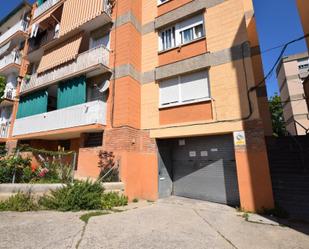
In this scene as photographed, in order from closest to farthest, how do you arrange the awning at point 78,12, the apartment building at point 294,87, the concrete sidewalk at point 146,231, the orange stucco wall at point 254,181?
the concrete sidewalk at point 146,231 < the orange stucco wall at point 254,181 < the awning at point 78,12 < the apartment building at point 294,87

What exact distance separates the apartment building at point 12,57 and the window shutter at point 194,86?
1481 cm

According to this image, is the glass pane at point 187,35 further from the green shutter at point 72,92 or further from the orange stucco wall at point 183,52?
the green shutter at point 72,92

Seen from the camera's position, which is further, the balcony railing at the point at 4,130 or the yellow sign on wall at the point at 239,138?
the balcony railing at the point at 4,130

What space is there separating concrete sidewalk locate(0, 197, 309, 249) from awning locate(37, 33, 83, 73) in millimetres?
9335

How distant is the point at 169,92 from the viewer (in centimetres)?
1024

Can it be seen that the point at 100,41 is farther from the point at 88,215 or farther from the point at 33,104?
the point at 88,215

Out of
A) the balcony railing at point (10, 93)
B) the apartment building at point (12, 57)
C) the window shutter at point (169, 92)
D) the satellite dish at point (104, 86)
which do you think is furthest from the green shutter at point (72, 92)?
the balcony railing at point (10, 93)

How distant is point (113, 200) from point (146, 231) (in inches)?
126

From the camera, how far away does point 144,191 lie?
955 cm

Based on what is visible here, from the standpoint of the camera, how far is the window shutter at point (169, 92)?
10.0m

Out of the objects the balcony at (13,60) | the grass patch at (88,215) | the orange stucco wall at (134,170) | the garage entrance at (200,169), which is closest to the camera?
the grass patch at (88,215)

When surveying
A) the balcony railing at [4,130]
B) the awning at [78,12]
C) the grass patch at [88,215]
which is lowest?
the grass patch at [88,215]

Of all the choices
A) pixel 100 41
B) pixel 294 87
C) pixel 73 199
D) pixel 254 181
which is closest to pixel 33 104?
pixel 100 41

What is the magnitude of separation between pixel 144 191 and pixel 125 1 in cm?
1075
